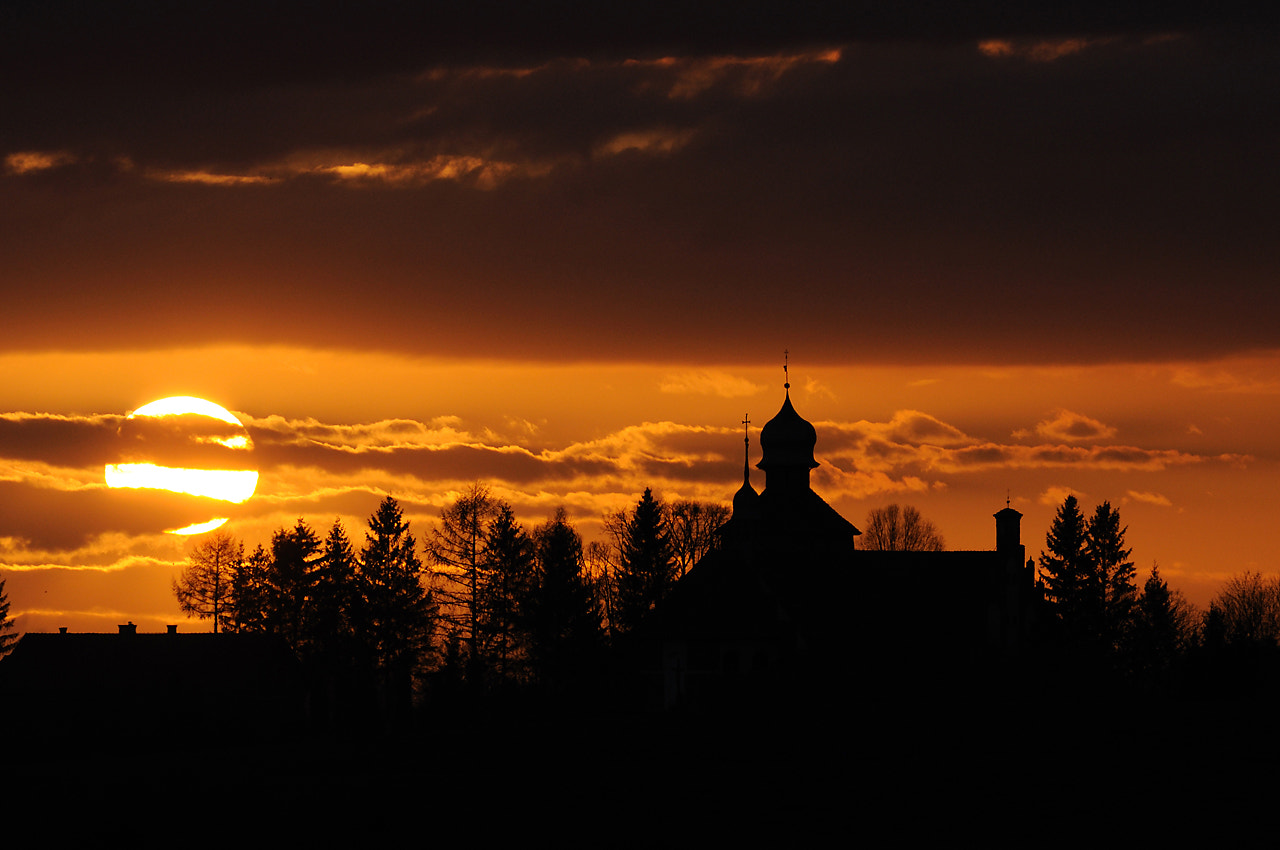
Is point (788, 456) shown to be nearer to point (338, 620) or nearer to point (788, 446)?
point (788, 446)

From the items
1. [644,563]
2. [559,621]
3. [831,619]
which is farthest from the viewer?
[644,563]

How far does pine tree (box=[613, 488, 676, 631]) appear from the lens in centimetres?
8850

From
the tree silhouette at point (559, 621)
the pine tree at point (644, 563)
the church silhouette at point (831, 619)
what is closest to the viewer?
the church silhouette at point (831, 619)

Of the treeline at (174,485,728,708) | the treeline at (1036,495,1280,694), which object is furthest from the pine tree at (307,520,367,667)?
the treeline at (1036,495,1280,694)

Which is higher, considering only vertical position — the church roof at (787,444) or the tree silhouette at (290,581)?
the church roof at (787,444)

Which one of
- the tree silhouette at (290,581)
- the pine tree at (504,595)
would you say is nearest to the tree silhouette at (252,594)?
the tree silhouette at (290,581)

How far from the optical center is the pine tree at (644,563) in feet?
290

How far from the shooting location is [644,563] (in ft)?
293

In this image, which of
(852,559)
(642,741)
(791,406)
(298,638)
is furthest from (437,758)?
(791,406)

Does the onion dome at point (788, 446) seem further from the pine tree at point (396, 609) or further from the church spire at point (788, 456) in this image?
the pine tree at point (396, 609)

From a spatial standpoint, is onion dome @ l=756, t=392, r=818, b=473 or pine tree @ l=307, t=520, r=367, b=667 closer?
pine tree @ l=307, t=520, r=367, b=667

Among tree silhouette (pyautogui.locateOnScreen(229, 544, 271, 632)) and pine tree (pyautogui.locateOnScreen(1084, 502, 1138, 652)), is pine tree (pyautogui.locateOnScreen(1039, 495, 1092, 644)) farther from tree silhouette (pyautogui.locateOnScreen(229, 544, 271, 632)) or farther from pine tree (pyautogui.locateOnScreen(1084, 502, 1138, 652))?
tree silhouette (pyautogui.locateOnScreen(229, 544, 271, 632))

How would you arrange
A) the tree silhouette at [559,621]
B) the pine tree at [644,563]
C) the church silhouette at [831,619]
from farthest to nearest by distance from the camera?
the pine tree at [644,563] < the tree silhouette at [559,621] < the church silhouette at [831,619]

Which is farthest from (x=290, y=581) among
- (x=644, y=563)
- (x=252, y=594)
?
(x=644, y=563)
